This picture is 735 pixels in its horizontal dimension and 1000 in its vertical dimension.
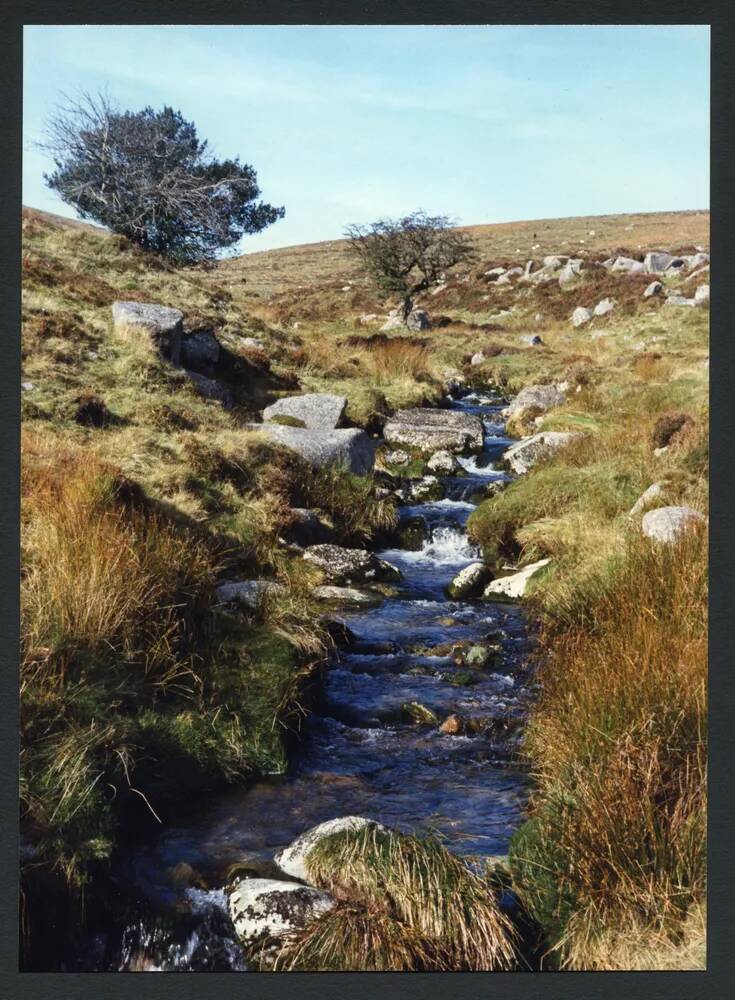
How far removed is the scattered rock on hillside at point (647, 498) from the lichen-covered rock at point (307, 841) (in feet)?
18.3

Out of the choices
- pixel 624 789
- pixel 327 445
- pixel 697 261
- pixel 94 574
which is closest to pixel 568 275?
pixel 697 261

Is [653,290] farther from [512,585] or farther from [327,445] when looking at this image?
[512,585]

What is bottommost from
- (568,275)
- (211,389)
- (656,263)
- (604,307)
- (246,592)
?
(246,592)

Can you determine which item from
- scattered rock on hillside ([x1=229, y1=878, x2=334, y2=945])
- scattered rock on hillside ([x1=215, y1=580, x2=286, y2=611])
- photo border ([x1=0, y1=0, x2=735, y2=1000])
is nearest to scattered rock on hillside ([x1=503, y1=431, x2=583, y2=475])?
scattered rock on hillside ([x1=215, y1=580, x2=286, y2=611])

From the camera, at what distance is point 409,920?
4.12m

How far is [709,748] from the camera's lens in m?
4.30

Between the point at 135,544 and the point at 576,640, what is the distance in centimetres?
340

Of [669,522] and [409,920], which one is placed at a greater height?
[669,522]

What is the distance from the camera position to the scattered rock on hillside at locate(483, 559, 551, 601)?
9219 millimetres

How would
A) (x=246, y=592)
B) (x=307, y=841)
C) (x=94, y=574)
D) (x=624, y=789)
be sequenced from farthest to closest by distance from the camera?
(x=246, y=592), (x=94, y=574), (x=307, y=841), (x=624, y=789)

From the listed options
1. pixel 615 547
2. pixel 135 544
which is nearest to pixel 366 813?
pixel 135 544

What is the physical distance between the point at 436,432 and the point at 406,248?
19.4m

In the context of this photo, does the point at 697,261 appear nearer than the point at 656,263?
Yes

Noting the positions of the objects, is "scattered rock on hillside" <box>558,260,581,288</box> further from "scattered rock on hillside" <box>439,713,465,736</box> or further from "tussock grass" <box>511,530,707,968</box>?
"tussock grass" <box>511,530,707,968</box>
